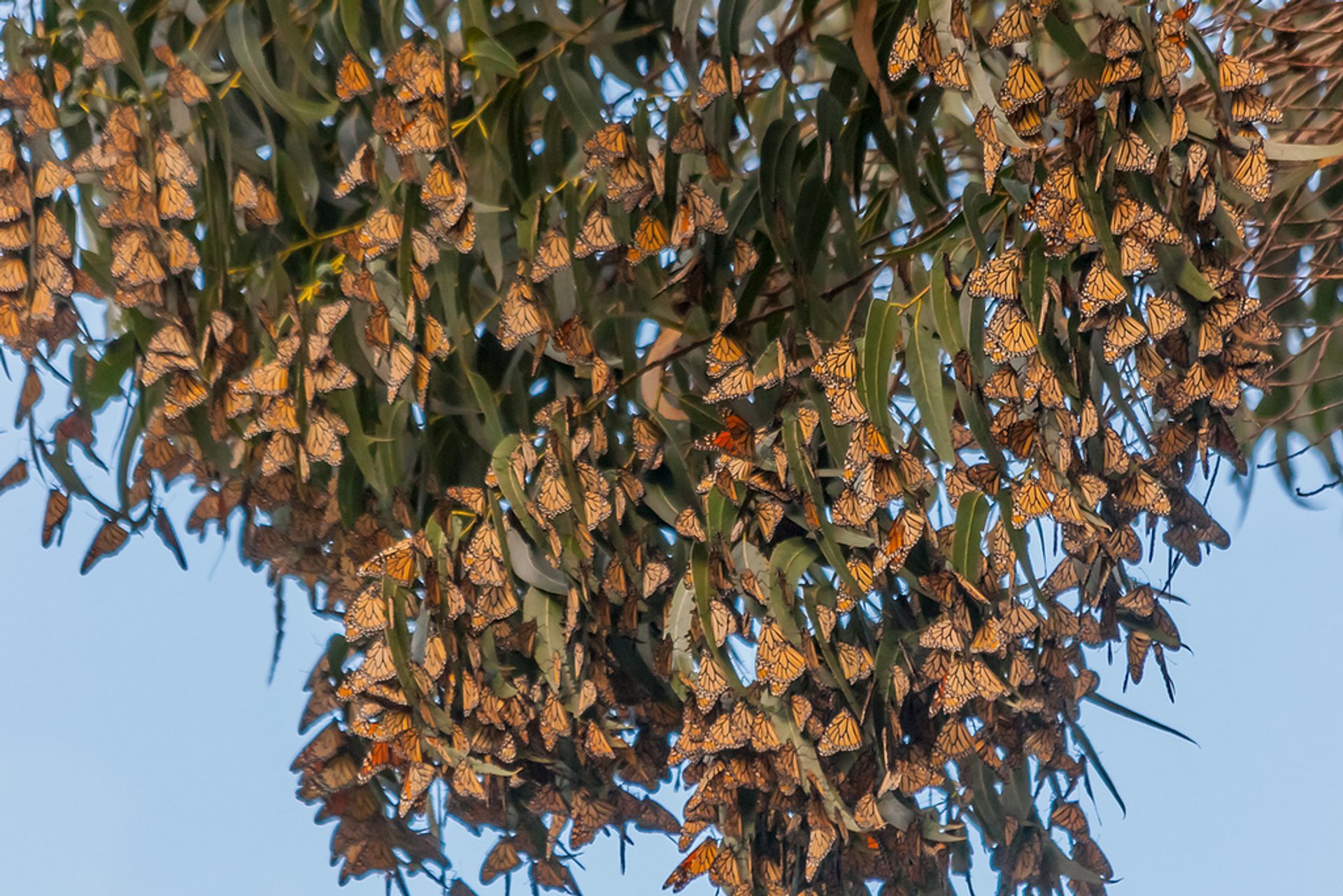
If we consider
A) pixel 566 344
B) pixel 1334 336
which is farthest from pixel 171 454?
pixel 1334 336

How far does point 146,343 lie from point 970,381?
1.51 ft

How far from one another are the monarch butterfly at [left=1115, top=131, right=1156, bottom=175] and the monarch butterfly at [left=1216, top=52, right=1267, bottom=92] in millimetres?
36

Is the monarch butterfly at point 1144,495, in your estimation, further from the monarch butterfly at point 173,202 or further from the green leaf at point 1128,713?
the monarch butterfly at point 173,202

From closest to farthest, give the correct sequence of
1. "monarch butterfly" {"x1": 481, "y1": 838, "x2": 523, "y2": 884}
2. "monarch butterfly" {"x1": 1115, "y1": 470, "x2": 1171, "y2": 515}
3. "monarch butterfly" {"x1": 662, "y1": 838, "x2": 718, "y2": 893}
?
"monarch butterfly" {"x1": 1115, "y1": 470, "x2": 1171, "y2": 515}
"monarch butterfly" {"x1": 662, "y1": 838, "x2": 718, "y2": 893}
"monarch butterfly" {"x1": 481, "y1": 838, "x2": 523, "y2": 884}

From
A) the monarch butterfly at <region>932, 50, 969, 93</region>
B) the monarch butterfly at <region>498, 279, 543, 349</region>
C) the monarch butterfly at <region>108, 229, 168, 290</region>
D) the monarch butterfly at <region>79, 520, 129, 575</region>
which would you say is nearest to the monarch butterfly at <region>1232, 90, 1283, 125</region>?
the monarch butterfly at <region>932, 50, 969, 93</region>

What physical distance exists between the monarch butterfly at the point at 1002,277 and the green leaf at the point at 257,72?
1.23 ft

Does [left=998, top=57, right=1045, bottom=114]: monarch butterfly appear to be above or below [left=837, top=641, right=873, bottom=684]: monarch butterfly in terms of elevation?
above

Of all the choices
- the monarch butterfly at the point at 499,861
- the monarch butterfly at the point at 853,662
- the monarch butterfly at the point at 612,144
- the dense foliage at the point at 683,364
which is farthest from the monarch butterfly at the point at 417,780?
the monarch butterfly at the point at 612,144

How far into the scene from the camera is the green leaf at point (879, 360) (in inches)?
24.5

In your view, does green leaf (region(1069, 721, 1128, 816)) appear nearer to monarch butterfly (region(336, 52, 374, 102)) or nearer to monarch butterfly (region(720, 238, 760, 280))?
monarch butterfly (region(720, 238, 760, 280))

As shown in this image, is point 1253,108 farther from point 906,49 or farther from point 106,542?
point 106,542

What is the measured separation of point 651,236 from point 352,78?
0.18m

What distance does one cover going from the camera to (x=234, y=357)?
84cm

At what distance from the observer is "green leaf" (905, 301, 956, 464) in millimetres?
634
